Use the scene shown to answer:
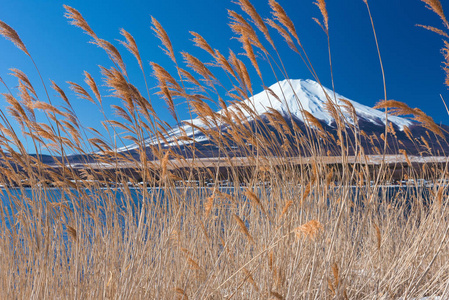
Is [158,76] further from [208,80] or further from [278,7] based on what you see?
[278,7]

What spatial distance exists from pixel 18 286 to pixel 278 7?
206cm

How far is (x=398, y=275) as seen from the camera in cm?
168

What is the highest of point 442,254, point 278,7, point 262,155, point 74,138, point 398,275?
point 278,7

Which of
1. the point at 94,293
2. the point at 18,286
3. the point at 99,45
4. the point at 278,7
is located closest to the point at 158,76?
the point at 99,45

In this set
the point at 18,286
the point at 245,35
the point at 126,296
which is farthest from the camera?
the point at 18,286

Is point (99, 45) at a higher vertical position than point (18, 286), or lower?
higher

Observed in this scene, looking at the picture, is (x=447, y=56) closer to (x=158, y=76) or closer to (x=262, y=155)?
(x=262, y=155)

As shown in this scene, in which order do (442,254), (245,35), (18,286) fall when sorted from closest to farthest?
(245,35) → (18,286) → (442,254)

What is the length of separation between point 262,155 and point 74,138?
1.15 metres

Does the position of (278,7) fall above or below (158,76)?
above

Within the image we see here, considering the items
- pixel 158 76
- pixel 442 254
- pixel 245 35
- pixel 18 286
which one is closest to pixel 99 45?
pixel 158 76

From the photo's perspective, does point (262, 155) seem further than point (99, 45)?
Yes

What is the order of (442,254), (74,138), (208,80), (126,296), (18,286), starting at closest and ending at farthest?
(126,296) → (208,80) → (18,286) → (74,138) → (442,254)

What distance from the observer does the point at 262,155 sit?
80.0 inches
